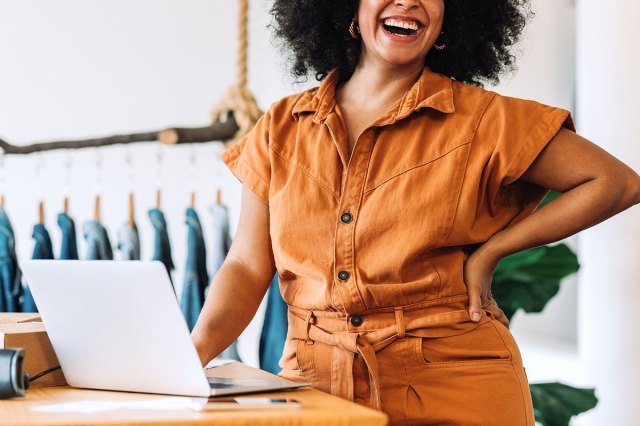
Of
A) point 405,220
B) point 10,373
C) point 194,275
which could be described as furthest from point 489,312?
point 194,275

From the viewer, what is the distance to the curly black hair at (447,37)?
1.73 meters

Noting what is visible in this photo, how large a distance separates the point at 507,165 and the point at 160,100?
2.86 m

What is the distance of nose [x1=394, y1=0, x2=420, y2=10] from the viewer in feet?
5.08

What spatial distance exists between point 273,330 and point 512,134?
3.63 ft

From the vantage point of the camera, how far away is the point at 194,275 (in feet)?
8.43

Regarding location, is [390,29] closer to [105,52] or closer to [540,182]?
[540,182]

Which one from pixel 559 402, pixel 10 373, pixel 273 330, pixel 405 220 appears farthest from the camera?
pixel 559 402

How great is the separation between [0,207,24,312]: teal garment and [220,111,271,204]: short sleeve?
3.79 feet

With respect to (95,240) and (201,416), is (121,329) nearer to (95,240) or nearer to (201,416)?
(201,416)

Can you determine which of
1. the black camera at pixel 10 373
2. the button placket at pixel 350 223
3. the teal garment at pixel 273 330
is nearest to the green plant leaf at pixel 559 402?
the teal garment at pixel 273 330

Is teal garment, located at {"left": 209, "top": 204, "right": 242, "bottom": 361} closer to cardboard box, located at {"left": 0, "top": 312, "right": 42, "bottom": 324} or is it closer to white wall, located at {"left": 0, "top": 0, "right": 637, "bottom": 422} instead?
cardboard box, located at {"left": 0, "top": 312, "right": 42, "bottom": 324}

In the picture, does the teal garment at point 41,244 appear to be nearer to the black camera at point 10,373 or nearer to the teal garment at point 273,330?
the teal garment at point 273,330

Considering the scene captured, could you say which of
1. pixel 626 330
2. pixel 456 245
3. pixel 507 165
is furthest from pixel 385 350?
pixel 626 330

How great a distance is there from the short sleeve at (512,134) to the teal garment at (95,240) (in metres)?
1.45
